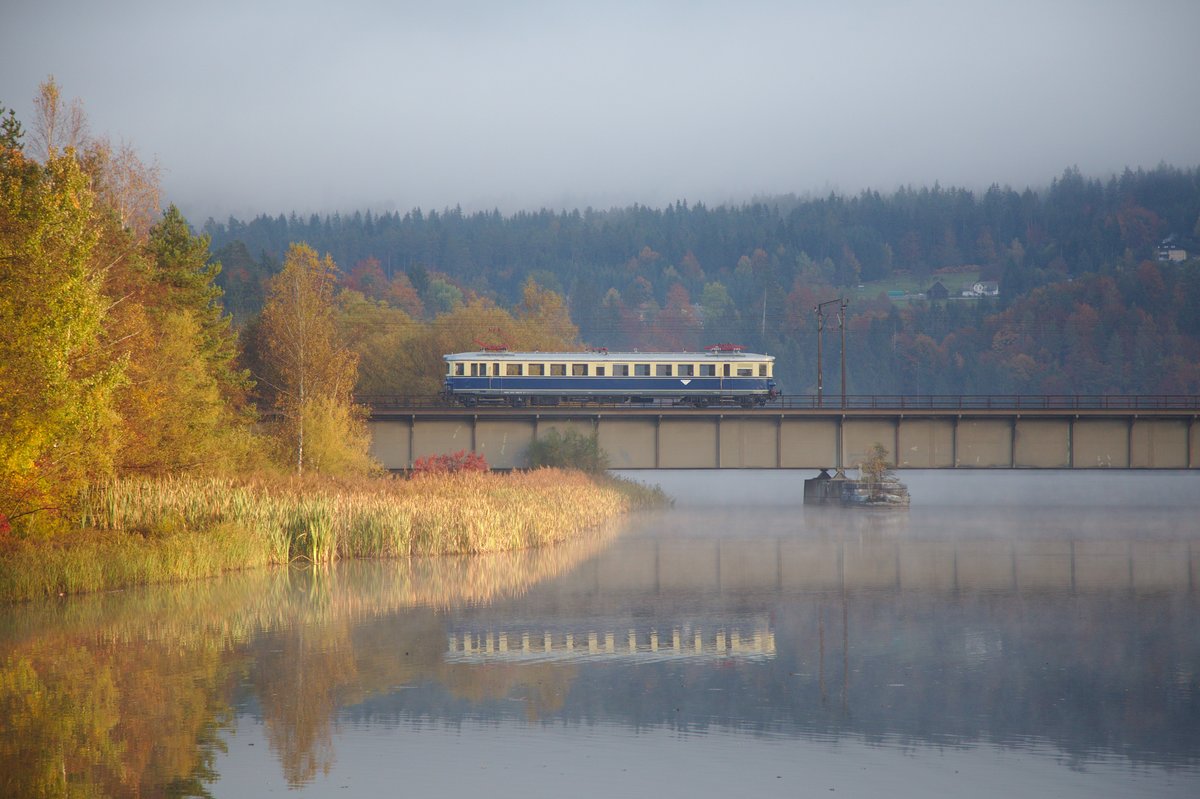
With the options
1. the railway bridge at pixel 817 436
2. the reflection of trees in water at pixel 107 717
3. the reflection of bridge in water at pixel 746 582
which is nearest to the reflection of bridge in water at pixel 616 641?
the reflection of bridge in water at pixel 746 582

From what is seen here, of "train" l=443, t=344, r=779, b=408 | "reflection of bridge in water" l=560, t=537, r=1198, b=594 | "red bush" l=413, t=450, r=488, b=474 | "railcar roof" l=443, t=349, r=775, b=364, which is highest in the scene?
"railcar roof" l=443, t=349, r=775, b=364

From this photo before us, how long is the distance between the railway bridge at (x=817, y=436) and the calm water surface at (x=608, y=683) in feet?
84.9

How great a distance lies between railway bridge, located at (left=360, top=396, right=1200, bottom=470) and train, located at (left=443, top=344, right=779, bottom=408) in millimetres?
3275

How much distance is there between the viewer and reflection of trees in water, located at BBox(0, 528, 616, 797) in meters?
16.0

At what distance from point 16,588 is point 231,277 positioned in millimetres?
115198

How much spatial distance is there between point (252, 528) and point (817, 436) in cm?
3705

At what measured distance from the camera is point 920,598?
3247cm

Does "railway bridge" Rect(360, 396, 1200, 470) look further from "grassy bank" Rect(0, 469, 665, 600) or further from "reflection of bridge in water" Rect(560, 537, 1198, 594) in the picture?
"grassy bank" Rect(0, 469, 665, 600)

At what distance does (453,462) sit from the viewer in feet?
195

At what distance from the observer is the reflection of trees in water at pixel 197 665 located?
1602cm

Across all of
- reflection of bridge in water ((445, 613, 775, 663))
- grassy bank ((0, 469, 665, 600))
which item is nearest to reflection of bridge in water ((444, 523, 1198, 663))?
reflection of bridge in water ((445, 613, 775, 663))

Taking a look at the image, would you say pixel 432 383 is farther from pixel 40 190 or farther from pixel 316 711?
pixel 316 711

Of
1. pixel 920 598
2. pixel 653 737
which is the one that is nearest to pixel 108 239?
pixel 920 598

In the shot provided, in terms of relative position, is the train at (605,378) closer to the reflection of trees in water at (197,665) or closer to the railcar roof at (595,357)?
the railcar roof at (595,357)
